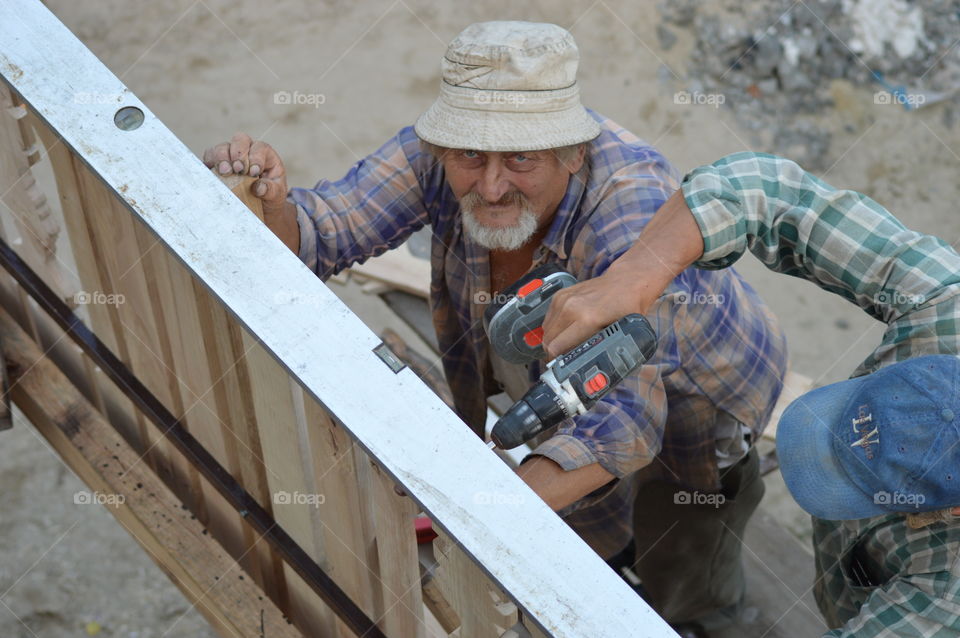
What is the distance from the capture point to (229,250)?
1.67m

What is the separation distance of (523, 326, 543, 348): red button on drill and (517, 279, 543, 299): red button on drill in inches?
3.8

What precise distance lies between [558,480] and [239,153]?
Result: 1152mm

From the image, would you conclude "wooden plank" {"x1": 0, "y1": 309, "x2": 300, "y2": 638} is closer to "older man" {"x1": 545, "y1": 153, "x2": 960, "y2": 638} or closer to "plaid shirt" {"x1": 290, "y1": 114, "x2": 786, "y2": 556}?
"plaid shirt" {"x1": 290, "y1": 114, "x2": 786, "y2": 556}

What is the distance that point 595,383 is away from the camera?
2225 mm

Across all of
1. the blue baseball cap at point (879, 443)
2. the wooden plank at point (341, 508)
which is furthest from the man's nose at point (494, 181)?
the wooden plank at point (341, 508)

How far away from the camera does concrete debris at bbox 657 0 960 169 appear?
7.50 m

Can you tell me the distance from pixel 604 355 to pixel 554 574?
83 centimetres

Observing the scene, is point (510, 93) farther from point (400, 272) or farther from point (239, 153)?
point (400, 272)

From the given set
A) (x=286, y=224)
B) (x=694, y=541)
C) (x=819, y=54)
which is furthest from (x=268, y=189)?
(x=819, y=54)

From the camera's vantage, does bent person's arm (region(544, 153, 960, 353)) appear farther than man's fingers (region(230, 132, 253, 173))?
No

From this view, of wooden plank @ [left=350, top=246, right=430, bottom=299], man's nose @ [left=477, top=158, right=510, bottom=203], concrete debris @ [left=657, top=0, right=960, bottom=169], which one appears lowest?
concrete debris @ [left=657, top=0, right=960, bottom=169]

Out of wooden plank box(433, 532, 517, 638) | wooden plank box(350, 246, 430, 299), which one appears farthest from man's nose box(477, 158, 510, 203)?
wooden plank box(350, 246, 430, 299)

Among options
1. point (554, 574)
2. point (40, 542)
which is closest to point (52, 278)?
point (554, 574)

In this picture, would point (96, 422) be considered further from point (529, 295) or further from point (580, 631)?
point (580, 631)
